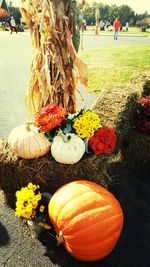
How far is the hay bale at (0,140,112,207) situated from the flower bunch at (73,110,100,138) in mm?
343

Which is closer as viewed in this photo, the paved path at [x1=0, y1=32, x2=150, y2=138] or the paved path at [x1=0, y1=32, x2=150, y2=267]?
the paved path at [x1=0, y1=32, x2=150, y2=267]

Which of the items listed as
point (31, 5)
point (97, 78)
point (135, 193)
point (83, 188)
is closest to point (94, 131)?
point (83, 188)

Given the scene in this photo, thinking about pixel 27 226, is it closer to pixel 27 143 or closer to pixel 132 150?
pixel 27 143

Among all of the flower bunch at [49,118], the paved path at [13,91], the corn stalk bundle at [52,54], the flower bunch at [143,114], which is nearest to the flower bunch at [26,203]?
the flower bunch at [49,118]

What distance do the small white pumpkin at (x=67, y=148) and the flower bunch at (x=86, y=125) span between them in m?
0.09

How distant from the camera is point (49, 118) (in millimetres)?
3852

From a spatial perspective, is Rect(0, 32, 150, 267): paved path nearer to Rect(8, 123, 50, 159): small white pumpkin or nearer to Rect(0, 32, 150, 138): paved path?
Rect(8, 123, 50, 159): small white pumpkin

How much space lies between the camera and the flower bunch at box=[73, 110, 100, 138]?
391 cm

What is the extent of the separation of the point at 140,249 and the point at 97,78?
809 cm

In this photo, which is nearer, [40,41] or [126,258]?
[126,258]

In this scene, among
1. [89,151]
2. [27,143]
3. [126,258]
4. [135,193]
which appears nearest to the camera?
[126,258]

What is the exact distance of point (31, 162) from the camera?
13.0 feet

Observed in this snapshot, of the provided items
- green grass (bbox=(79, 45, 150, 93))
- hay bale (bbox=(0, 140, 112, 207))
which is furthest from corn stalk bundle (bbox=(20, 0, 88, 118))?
green grass (bbox=(79, 45, 150, 93))

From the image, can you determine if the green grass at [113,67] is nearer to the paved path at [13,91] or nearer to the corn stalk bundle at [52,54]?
the paved path at [13,91]
